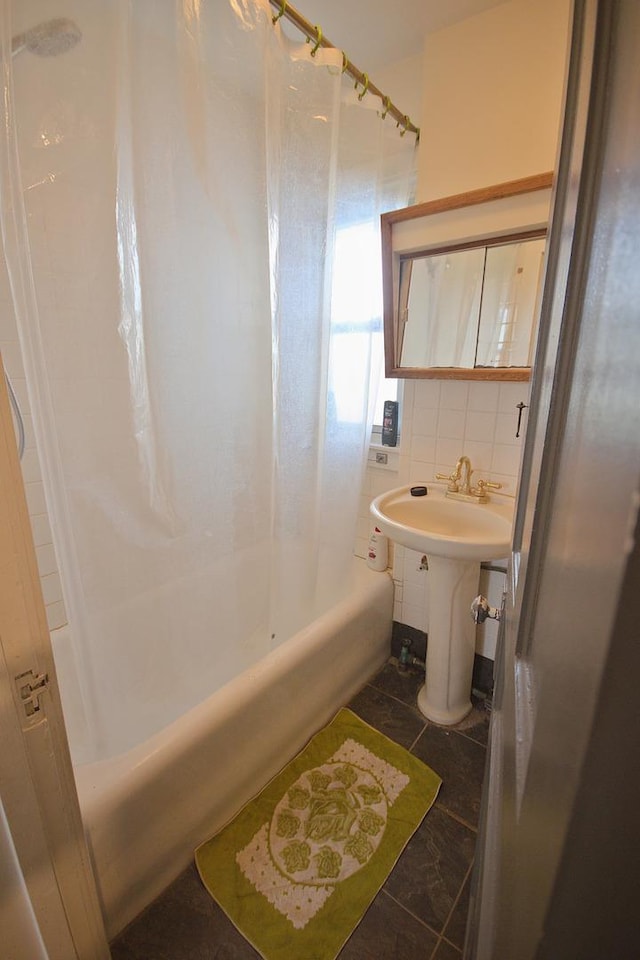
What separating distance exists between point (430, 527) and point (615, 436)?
1.41 meters

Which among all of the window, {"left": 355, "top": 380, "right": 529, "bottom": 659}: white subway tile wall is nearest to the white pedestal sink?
{"left": 355, "top": 380, "right": 529, "bottom": 659}: white subway tile wall

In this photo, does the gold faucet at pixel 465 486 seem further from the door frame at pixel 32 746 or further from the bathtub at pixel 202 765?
the door frame at pixel 32 746

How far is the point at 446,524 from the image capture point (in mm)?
1511

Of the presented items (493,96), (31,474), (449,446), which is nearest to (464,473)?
(449,446)

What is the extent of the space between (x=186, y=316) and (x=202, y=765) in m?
1.18

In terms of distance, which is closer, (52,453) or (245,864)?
(52,453)

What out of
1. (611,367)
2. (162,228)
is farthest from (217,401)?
(611,367)

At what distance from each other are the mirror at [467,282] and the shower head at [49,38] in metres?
0.96

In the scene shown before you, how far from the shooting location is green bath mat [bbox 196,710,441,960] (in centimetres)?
99

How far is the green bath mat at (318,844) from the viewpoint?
39.0 inches

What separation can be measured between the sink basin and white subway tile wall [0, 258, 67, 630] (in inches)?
41.2

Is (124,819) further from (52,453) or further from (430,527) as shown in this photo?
(430,527)

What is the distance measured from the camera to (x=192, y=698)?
1357 mm

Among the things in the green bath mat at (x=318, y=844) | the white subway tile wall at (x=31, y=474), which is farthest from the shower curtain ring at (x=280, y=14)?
the green bath mat at (x=318, y=844)
